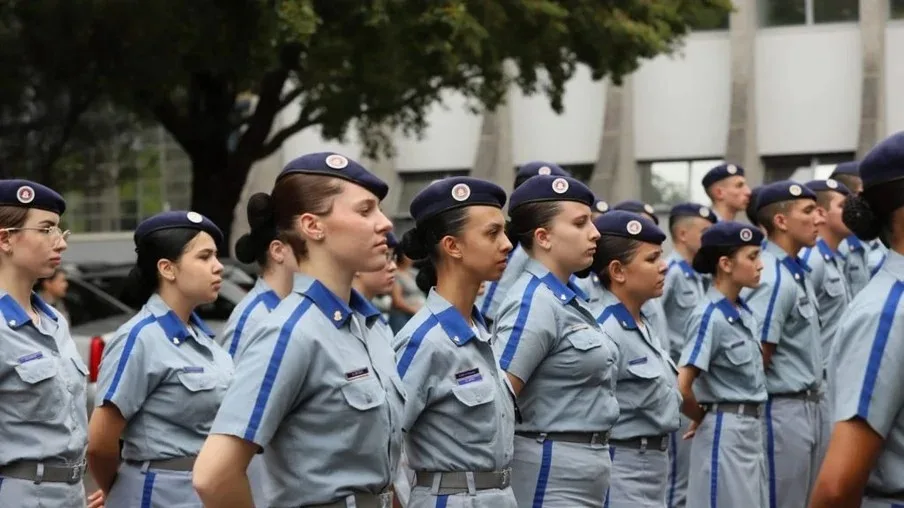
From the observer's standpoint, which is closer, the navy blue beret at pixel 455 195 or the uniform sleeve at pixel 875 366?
the uniform sleeve at pixel 875 366

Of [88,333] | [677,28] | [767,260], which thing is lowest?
[88,333]

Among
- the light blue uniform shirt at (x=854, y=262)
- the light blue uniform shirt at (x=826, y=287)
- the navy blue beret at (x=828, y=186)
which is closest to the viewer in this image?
the light blue uniform shirt at (x=826, y=287)

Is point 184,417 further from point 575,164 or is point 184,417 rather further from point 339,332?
point 575,164

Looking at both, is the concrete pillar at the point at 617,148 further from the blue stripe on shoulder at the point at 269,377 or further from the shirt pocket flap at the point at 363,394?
the blue stripe on shoulder at the point at 269,377

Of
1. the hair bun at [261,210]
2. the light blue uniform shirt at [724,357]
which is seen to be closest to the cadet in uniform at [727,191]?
the light blue uniform shirt at [724,357]

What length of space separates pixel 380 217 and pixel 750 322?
4.40 metres

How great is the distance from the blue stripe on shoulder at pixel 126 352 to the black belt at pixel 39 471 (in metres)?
0.33

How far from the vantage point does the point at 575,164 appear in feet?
110

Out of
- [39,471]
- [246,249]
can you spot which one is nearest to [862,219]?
[246,249]

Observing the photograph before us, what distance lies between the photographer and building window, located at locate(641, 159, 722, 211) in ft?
106

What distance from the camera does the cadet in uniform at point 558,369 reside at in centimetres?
618

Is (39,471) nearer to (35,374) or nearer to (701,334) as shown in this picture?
(35,374)

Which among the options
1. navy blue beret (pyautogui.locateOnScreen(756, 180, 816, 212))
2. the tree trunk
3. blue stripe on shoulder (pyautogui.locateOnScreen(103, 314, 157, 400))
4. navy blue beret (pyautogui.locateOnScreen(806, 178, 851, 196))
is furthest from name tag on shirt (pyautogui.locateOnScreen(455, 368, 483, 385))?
the tree trunk

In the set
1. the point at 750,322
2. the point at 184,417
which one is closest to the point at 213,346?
the point at 184,417
